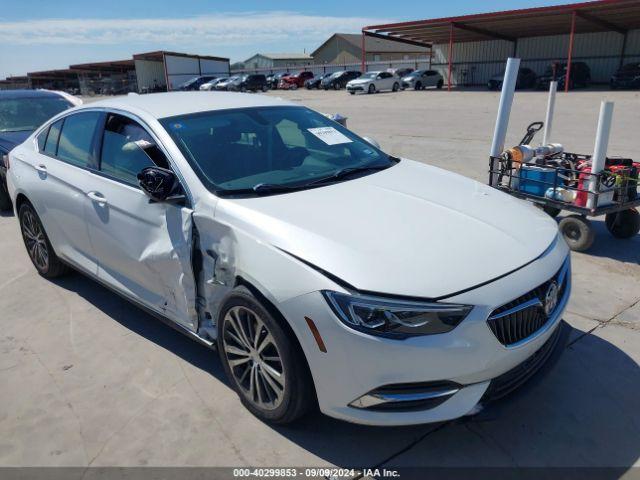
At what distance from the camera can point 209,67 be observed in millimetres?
60188

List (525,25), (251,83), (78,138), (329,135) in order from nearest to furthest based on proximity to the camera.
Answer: (329,135)
(78,138)
(525,25)
(251,83)

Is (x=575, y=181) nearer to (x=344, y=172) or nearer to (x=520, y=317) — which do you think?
(x=344, y=172)

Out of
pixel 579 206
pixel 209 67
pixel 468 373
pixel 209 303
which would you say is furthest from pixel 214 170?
pixel 209 67

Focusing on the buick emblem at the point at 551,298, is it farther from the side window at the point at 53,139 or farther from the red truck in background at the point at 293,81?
the red truck in background at the point at 293,81

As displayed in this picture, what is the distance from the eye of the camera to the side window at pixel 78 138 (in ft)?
12.7

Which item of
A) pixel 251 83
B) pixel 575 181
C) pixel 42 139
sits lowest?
pixel 575 181

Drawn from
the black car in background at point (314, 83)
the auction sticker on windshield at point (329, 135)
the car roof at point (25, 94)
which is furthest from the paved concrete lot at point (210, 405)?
the black car in background at point (314, 83)

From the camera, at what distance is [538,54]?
35406mm

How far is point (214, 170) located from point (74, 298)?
2.31m

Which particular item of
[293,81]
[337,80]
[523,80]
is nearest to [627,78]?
[523,80]

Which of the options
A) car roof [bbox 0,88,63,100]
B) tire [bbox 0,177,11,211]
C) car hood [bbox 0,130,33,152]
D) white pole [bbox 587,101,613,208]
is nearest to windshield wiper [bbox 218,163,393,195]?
white pole [bbox 587,101,613,208]

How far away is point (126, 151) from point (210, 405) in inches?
69.7

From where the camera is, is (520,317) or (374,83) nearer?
(520,317)

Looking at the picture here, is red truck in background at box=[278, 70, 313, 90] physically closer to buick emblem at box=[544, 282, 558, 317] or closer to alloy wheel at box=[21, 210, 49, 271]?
alloy wheel at box=[21, 210, 49, 271]
